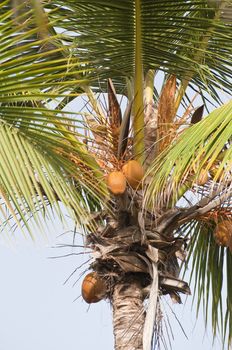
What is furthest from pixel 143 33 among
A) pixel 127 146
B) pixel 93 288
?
pixel 93 288

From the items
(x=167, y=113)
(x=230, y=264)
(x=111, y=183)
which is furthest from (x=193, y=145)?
(x=230, y=264)

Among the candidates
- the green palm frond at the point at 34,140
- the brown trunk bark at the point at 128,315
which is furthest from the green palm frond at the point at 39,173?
the brown trunk bark at the point at 128,315

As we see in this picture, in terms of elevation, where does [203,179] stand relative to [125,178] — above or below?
above

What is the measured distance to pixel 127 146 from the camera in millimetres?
4211

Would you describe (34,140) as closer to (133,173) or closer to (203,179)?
(133,173)

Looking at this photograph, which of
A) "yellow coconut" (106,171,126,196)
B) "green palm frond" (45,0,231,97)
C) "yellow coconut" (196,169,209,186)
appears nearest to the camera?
"yellow coconut" (106,171,126,196)

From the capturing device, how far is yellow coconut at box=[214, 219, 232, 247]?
14.4 feet

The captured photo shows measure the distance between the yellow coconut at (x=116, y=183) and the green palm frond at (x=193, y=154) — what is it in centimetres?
13

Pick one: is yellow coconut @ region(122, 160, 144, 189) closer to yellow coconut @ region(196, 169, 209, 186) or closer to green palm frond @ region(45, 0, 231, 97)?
yellow coconut @ region(196, 169, 209, 186)

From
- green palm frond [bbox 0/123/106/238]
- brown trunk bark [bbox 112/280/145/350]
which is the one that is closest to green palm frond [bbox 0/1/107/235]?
green palm frond [bbox 0/123/106/238]

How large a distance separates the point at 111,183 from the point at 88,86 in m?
1.06

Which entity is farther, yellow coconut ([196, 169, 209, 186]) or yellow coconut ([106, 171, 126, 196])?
yellow coconut ([196, 169, 209, 186])

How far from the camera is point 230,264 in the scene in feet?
17.1

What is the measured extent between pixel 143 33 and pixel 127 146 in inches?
27.8
